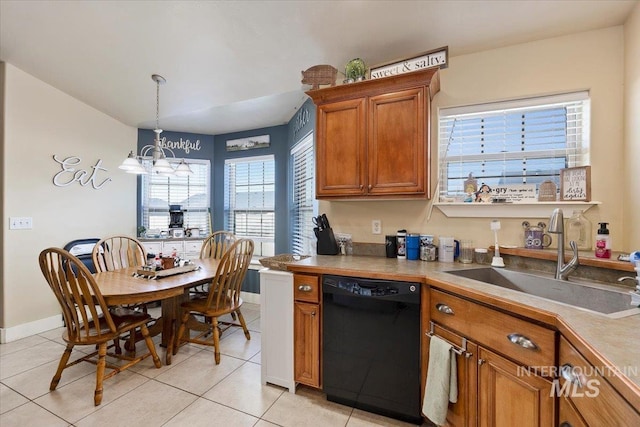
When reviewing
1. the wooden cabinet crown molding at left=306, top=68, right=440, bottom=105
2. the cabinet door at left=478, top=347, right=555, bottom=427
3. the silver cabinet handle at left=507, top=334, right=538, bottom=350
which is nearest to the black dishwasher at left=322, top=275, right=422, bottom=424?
the cabinet door at left=478, top=347, right=555, bottom=427

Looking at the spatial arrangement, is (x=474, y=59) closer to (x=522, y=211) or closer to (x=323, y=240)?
(x=522, y=211)

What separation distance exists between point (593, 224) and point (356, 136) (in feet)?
5.41

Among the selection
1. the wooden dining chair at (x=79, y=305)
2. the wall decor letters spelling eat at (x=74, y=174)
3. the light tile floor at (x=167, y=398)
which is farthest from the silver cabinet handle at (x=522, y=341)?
the wall decor letters spelling eat at (x=74, y=174)

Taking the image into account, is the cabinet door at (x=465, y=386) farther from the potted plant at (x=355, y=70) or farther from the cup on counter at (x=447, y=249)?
the potted plant at (x=355, y=70)

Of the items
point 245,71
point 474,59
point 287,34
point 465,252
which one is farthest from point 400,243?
point 245,71

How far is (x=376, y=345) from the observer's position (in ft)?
5.47

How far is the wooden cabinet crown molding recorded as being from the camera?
1.88 meters

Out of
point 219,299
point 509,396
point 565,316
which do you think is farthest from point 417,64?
point 219,299

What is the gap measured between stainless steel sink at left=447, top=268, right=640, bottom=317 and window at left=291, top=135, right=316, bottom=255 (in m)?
1.67

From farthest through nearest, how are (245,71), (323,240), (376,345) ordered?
(245,71), (323,240), (376,345)

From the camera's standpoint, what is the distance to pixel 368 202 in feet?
7.82

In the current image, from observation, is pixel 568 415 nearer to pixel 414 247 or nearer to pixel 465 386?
pixel 465 386

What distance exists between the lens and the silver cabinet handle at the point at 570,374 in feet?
2.73
